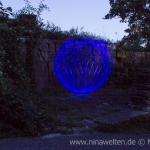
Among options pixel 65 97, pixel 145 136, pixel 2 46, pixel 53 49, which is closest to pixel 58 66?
pixel 53 49

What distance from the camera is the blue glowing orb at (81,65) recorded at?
31.3 ft

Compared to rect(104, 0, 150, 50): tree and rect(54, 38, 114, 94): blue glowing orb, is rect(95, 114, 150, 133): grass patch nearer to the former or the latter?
rect(54, 38, 114, 94): blue glowing orb

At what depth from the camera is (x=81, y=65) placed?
32.6ft

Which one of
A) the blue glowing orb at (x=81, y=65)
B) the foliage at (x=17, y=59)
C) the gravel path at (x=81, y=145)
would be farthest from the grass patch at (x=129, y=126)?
the blue glowing orb at (x=81, y=65)

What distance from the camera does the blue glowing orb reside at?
953cm

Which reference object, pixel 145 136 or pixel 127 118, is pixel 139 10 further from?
pixel 145 136

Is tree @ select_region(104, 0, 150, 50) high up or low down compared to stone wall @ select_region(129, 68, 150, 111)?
up

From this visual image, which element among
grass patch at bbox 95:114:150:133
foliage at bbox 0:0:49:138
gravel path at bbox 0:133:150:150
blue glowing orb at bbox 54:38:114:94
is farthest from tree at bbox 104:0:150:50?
gravel path at bbox 0:133:150:150

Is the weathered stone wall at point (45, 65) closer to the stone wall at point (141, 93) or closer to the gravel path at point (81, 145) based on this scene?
the stone wall at point (141, 93)

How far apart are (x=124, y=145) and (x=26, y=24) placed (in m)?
5.42

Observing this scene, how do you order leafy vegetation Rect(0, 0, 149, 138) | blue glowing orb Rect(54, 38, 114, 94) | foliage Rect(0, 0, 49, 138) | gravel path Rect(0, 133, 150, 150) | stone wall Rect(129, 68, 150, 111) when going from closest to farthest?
1. gravel path Rect(0, 133, 150, 150)
2. leafy vegetation Rect(0, 0, 149, 138)
3. foliage Rect(0, 0, 49, 138)
4. stone wall Rect(129, 68, 150, 111)
5. blue glowing orb Rect(54, 38, 114, 94)

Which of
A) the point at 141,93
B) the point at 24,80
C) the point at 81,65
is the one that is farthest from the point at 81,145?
the point at 81,65

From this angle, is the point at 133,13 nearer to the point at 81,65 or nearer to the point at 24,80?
the point at 81,65

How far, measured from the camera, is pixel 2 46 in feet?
24.6
